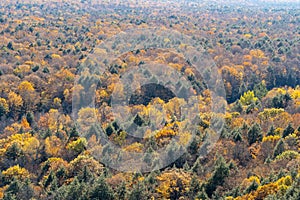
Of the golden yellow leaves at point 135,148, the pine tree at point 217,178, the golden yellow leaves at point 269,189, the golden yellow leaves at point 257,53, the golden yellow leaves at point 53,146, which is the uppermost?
the golden yellow leaves at point 269,189

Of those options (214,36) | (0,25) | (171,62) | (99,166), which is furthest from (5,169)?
(214,36)

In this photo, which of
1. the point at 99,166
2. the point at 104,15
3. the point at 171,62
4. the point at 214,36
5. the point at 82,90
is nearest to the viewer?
the point at 99,166

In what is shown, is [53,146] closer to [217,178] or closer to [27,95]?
[27,95]

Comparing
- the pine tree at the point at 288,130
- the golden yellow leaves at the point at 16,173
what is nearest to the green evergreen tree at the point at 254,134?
the pine tree at the point at 288,130

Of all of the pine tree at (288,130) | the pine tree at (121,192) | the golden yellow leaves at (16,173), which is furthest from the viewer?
the pine tree at (288,130)

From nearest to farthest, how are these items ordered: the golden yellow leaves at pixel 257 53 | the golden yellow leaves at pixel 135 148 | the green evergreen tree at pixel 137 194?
the green evergreen tree at pixel 137 194
the golden yellow leaves at pixel 135 148
the golden yellow leaves at pixel 257 53

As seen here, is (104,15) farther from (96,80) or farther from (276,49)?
(96,80)

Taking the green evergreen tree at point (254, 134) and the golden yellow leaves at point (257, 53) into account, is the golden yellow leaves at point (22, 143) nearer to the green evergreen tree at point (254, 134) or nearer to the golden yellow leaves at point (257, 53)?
the green evergreen tree at point (254, 134)

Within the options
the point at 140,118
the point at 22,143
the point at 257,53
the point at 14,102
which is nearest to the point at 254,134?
the point at 140,118

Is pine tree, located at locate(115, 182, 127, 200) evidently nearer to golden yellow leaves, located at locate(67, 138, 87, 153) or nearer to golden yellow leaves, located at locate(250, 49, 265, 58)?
golden yellow leaves, located at locate(67, 138, 87, 153)
